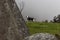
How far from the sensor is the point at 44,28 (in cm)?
263

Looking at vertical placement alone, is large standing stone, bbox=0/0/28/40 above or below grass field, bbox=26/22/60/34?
above

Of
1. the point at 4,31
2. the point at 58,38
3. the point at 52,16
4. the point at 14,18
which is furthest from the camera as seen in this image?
the point at 52,16

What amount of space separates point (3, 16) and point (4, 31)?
139 mm

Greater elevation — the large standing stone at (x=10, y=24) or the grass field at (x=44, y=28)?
the large standing stone at (x=10, y=24)

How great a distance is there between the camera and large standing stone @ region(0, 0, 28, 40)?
1.49 m

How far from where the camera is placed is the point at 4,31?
1494 millimetres

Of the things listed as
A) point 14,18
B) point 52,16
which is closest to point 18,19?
point 14,18

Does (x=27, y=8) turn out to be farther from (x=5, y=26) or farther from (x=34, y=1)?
(x=5, y=26)

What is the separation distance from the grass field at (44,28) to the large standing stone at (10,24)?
0.94 m

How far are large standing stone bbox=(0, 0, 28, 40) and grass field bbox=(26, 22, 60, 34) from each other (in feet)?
3.08

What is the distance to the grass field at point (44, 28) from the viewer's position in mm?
2551

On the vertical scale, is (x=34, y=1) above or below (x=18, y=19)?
below

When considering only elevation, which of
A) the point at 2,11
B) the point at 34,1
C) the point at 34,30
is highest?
the point at 2,11

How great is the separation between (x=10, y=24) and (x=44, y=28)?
1169 mm
